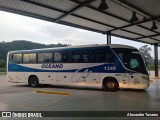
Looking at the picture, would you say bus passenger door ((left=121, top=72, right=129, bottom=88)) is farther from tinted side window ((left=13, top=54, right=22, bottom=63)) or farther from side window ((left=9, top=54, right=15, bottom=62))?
side window ((left=9, top=54, right=15, bottom=62))

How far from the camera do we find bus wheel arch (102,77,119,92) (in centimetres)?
1293

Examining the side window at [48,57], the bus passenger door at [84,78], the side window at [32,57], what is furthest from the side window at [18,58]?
the bus passenger door at [84,78]

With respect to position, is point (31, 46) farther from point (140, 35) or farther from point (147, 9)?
point (147, 9)

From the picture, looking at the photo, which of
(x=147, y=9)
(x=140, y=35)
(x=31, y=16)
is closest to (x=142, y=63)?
(x=147, y=9)

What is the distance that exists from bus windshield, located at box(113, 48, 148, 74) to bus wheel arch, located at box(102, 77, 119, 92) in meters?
1.24

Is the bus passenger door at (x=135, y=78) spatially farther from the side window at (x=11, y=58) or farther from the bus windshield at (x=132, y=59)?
the side window at (x=11, y=58)

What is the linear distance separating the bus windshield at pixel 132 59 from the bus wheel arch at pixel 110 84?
124 centimetres

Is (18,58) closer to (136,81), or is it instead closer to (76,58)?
(76,58)

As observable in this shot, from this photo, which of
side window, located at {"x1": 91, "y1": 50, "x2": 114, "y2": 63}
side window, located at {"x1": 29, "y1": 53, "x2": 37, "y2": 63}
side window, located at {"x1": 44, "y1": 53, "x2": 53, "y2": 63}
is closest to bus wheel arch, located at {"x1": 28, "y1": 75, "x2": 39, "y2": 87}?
side window, located at {"x1": 29, "y1": 53, "x2": 37, "y2": 63}

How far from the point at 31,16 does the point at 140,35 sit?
40.3 ft

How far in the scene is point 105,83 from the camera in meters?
13.4

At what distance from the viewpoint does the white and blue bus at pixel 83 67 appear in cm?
1264

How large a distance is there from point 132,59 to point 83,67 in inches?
129

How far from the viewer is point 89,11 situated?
1365 cm
